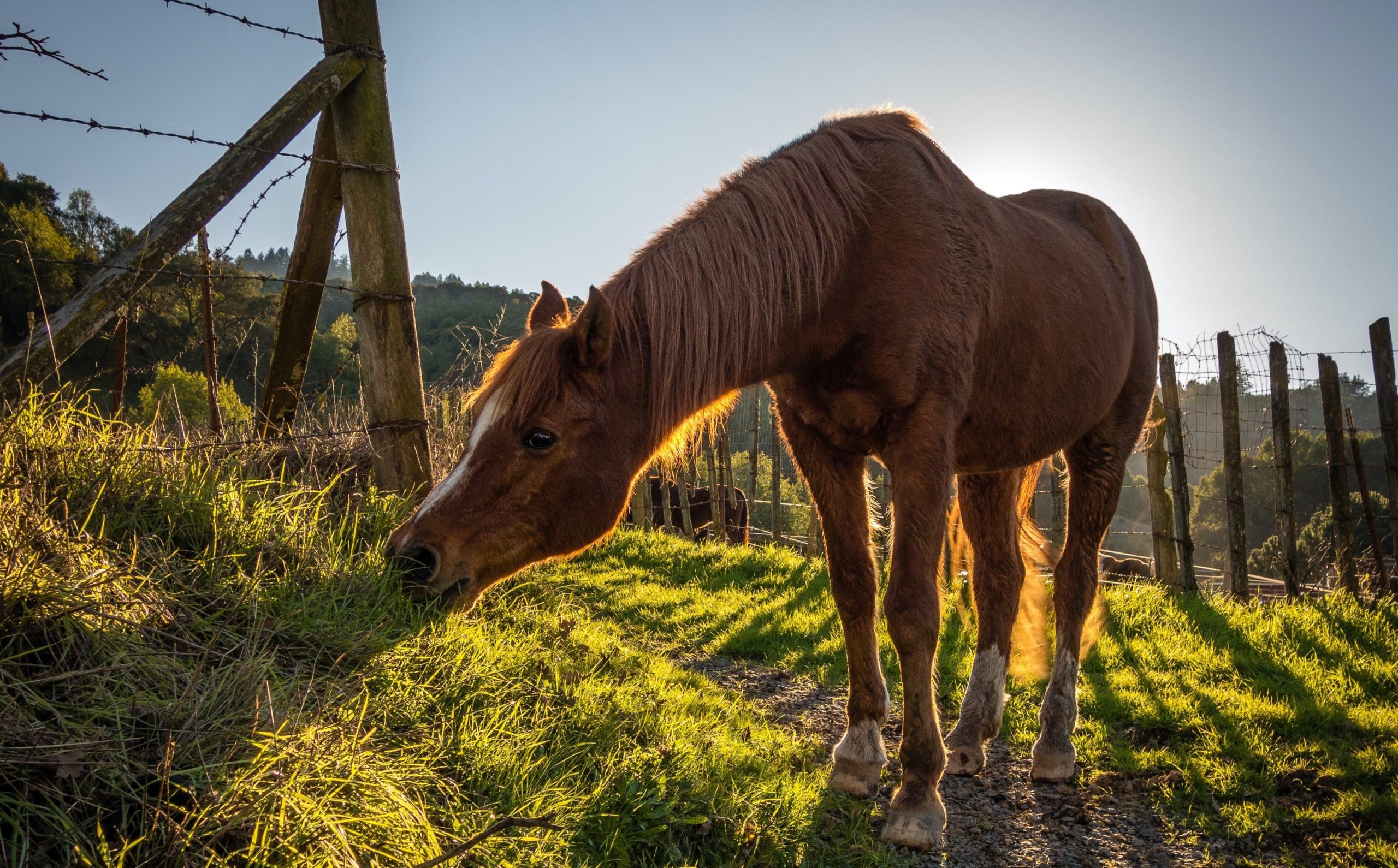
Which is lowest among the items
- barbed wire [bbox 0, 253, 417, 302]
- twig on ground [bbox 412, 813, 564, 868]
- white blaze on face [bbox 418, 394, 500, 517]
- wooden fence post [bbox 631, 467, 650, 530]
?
wooden fence post [bbox 631, 467, 650, 530]

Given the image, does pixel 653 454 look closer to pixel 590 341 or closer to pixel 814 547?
pixel 590 341

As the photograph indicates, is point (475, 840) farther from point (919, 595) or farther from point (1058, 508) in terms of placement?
point (1058, 508)

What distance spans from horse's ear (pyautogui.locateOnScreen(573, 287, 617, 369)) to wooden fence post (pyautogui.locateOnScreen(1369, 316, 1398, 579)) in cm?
728

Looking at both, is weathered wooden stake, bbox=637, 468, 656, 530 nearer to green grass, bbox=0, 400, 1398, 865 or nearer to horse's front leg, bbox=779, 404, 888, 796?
green grass, bbox=0, 400, 1398, 865

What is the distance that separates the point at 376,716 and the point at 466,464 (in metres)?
0.86

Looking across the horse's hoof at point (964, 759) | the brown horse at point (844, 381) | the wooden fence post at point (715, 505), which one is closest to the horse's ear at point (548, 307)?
the brown horse at point (844, 381)

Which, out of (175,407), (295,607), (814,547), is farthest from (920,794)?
(814,547)

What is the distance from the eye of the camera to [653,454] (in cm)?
294

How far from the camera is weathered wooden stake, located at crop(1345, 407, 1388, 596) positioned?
665 centimetres

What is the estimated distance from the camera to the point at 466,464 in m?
2.62

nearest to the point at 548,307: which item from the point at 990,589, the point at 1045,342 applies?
the point at 1045,342

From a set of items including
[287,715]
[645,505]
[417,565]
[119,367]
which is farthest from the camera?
[645,505]

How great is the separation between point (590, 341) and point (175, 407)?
1.98 meters

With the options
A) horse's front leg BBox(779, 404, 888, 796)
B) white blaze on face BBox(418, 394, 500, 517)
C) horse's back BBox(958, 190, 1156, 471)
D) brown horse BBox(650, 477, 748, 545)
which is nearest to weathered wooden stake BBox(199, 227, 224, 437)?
white blaze on face BBox(418, 394, 500, 517)
